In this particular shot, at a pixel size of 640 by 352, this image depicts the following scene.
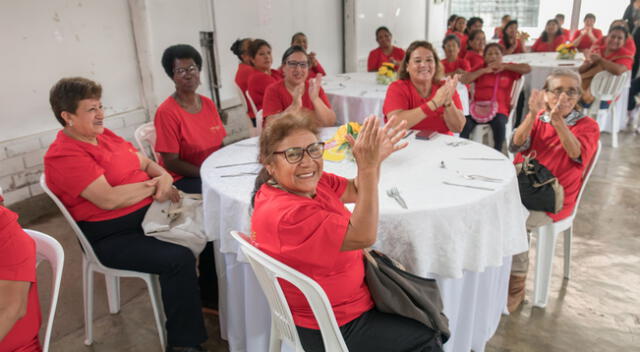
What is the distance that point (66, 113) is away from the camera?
199cm

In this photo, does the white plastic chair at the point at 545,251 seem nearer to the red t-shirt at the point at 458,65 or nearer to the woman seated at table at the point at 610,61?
the red t-shirt at the point at 458,65

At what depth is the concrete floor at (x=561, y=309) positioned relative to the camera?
87.6 inches

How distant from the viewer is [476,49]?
5762mm

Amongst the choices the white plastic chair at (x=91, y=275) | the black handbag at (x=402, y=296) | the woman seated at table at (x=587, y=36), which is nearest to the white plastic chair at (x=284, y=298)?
the black handbag at (x=402, y=296)

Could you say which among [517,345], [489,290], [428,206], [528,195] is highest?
[428,206]

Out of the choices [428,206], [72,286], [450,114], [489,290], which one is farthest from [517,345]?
[72,286]

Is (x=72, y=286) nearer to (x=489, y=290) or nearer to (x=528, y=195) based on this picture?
(x=489, y=290)

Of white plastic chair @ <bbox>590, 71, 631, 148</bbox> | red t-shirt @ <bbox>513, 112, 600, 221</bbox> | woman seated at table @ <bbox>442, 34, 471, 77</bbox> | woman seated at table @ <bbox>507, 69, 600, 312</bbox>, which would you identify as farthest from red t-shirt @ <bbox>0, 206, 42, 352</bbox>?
white plastic chair @ <bbox>590, 71, 631, 148</bbox>

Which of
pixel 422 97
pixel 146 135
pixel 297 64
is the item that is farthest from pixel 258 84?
pixel 422 97

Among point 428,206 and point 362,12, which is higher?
point 362,12

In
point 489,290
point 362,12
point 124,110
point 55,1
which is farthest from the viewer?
point 362,12

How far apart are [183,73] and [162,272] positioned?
4.05 feet

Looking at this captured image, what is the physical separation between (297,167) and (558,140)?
164cm

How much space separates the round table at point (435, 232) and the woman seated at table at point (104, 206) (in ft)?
0.58
